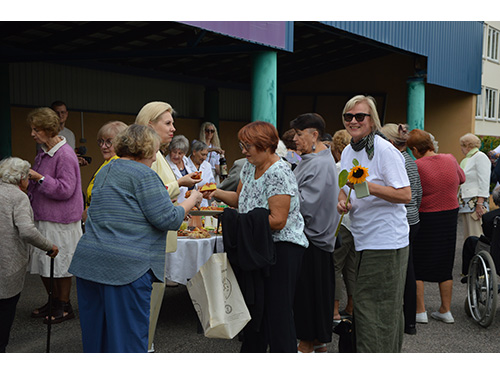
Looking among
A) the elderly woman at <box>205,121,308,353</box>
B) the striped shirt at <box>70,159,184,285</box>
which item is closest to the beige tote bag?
the elderly woman at <box>205,121,308,353</box>

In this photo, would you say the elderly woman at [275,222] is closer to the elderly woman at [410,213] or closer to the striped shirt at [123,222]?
the striped shirt at [123,222]

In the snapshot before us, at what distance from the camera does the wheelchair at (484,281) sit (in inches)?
210

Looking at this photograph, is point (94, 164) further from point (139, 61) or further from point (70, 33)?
point (70, 33)

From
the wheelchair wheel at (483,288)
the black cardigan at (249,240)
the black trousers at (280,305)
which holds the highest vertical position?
the black cardigan at (249,240)

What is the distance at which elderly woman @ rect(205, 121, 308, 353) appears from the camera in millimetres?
3475

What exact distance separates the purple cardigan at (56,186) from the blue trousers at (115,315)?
2076 mm

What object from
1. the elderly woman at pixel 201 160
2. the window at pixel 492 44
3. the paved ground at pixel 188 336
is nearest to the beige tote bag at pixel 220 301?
the paved ground at pixel 188 336

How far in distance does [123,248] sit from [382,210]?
1.64 meters

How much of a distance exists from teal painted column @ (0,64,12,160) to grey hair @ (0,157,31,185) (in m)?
8.23

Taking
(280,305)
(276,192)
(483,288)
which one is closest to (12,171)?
(276,192)

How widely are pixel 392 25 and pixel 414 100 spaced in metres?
3.08

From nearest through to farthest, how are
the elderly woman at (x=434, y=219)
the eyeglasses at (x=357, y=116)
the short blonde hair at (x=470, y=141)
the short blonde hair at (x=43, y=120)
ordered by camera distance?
the eyeglasses at (x=357, y=116) → the short blonde hair at (x=43, y=120) → the elderly woman at (x=434, y=219) → the short blonde hair at (x=470, y=141)

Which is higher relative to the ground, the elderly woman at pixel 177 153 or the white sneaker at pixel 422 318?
the elderly woman at pixel 177 153

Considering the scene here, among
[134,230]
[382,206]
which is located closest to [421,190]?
A: [382,206]
